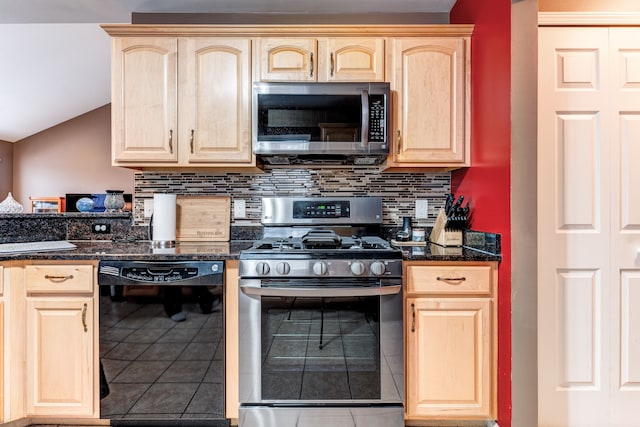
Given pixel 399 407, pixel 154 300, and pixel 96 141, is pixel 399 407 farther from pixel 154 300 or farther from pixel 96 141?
pixel 96 141

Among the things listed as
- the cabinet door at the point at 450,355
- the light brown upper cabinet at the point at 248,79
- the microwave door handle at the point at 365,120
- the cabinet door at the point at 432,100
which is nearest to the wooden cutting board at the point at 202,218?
the light brown upper cabinet at the point at 248,79

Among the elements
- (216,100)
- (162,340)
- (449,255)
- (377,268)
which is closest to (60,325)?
(162,340)

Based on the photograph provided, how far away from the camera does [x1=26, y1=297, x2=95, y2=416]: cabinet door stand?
165cm

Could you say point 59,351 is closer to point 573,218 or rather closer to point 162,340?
point 162,340

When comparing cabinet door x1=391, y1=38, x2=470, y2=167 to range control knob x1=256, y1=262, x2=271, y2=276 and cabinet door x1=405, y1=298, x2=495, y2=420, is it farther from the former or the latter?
range control knob x1=256, y1=262, x2=271, y2=276

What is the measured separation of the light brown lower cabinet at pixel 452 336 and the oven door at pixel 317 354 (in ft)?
0.34

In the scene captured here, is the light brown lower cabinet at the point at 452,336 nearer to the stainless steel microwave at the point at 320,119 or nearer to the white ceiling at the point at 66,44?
the stainless steel microwave at the point at 320,119

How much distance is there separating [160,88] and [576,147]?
2179 mm

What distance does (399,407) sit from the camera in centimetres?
164

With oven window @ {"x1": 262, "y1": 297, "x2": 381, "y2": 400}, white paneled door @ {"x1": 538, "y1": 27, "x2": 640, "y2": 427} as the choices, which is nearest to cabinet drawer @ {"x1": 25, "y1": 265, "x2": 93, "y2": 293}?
oven window @ {"x1": 262, "y1": 297, "x2": 381, "y2": 400}

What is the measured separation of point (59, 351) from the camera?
5.42 ft

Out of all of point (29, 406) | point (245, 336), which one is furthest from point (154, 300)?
point (29, 406)

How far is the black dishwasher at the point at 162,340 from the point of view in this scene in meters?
1.62

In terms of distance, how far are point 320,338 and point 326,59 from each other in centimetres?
150
